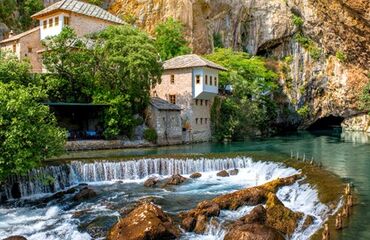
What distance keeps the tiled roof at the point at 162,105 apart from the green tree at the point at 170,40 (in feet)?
40.5

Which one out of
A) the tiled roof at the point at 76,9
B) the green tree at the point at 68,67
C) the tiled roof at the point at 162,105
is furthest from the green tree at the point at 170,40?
the green tree at the point at 68,67

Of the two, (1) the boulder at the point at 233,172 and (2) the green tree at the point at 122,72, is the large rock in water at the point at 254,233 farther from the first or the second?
(2) the green tree at the point at 122,72

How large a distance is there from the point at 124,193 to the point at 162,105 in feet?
62.7

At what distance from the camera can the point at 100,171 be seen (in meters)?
27.9

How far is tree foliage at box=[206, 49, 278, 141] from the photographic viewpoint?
46.8 meters

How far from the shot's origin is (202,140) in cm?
4519

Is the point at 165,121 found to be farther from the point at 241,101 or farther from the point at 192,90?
the point at 241,101

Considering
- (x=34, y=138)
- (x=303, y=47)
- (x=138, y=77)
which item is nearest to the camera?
(x=34, y=138)

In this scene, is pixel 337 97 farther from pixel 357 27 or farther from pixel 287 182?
pixel 287 182

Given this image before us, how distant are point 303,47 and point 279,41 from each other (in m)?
4.44

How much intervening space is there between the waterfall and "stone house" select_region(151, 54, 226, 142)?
44.5 ft

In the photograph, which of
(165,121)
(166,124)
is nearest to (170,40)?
(165,121)

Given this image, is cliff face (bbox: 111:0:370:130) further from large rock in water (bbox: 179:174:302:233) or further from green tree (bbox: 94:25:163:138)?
large rock in water (bbox: 179:174:302:233)

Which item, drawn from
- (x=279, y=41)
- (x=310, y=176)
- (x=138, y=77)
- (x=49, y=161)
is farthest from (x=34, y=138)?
(x=279, y=41)
